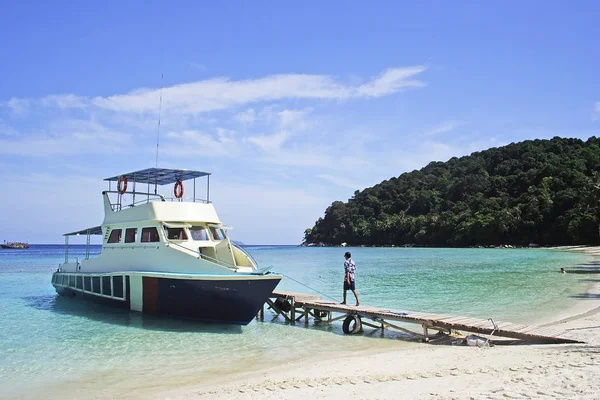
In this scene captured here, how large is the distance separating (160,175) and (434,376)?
43.3ft

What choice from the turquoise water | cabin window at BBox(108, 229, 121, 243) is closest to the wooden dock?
the turquoise water

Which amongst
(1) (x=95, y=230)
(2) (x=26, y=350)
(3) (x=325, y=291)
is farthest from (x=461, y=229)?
(2) (x=26, y=350)

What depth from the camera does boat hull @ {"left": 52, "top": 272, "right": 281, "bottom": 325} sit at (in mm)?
13984

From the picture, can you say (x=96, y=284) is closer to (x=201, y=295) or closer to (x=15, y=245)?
(x=201, y=295)

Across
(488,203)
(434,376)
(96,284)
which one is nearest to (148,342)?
(96,284)

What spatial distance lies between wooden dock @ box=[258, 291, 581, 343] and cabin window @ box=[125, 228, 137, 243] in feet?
16.8

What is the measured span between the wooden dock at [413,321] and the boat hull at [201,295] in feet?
7.64

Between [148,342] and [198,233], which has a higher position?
[198,233]

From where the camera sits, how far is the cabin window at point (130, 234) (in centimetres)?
1683

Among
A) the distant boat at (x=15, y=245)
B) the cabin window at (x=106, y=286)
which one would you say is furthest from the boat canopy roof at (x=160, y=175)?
the distant boat at (x=15, y=245)

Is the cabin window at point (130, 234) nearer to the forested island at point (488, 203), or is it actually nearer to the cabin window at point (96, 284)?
the cabin window at point (96, 284)

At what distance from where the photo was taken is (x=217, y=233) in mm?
16938

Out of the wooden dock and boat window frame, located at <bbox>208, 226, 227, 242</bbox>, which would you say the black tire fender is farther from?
boat window frame, located at <bbox>208, 226, 227, 242</bbox>

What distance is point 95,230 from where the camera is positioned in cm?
2083
